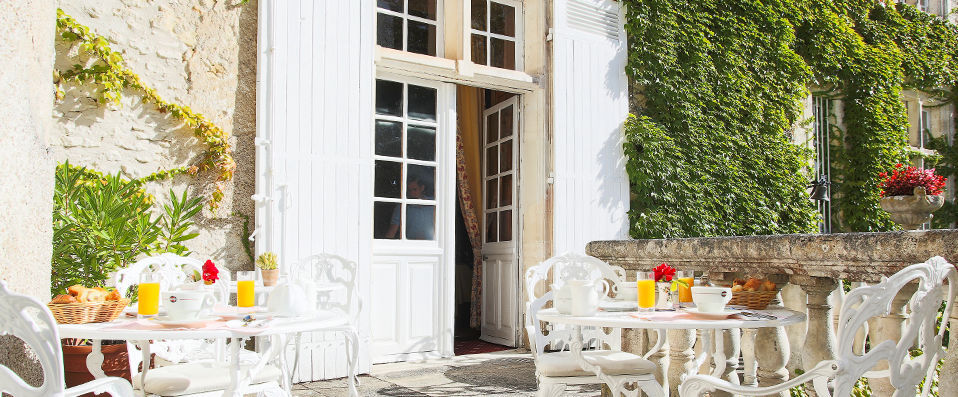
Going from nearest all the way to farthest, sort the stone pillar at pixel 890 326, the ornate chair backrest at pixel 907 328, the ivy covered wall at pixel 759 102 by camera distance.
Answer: the ornate chair backrest at pixel 907 328, the stone pillar at pixel 890 326, the ivy covered wall at pixel 759 102

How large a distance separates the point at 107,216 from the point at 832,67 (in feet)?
21.4

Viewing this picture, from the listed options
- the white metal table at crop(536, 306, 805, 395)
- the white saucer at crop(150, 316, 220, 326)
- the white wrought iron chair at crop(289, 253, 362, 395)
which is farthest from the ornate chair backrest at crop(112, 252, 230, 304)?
the white metal table at crop(536, 306, 805, 395)

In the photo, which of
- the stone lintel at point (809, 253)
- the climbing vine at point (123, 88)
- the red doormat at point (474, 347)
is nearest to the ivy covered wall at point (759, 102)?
the red doormat at point (474, 347)

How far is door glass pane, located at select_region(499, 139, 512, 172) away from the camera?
576cm

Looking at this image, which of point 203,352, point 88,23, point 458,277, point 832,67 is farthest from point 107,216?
point 832,67

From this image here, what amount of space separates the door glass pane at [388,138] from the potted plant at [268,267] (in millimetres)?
1847

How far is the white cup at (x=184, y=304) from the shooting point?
204cm

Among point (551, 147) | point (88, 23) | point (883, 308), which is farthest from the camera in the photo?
point (551, 147)

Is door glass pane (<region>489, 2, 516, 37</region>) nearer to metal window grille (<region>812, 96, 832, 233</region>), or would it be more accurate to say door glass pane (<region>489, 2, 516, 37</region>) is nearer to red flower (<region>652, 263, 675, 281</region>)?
red flower (<region>652, 263, 675, 281</region>)

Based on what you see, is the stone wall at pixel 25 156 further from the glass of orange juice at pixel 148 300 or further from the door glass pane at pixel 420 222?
the door glass pane at pixel 420 222

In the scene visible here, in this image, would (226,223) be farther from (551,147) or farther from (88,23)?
(551,147)

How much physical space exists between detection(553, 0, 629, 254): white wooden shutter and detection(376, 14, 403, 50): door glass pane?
118 centimetres

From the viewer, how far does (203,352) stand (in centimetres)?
312

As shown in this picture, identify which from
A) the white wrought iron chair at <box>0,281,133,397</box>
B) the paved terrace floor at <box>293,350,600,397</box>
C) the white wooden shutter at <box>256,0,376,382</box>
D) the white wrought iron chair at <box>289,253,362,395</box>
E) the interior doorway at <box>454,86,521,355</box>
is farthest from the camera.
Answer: the interior doorway at <box>454,86,521,355</box>
